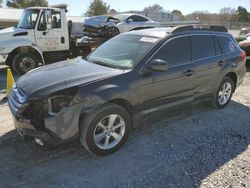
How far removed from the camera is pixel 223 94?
5781 mm

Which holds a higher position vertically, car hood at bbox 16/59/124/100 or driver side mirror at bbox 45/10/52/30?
driver side mirror at bbox 45/10/52/30

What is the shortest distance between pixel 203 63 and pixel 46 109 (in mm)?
3005

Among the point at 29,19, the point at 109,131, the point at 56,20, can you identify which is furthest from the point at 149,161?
the point at 29,19

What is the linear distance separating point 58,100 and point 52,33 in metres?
6.79

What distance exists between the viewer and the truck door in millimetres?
9242

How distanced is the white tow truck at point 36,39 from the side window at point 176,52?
603 cm

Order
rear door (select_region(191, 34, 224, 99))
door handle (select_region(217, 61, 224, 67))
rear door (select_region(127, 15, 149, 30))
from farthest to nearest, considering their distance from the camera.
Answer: rear door (select_region(127, 15, 149, 30)) < door handle (select_region(217, 61, 224, 67)) < rear door (select_region(191, 34, 224, 99))

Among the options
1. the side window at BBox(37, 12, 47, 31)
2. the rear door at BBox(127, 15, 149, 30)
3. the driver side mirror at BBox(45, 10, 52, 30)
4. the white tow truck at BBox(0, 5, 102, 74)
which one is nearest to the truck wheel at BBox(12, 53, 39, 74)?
the white tow truck at BBox(0, 5, 102, 74)

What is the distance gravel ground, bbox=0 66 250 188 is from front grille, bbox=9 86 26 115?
690mm

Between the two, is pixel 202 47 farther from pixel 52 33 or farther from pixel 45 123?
pixel 52 33

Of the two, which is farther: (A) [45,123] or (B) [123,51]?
(B) [123,51]

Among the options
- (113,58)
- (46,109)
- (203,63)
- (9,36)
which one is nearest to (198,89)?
(203,63)

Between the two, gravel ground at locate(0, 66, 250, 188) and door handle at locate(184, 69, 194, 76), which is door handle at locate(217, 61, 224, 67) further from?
gravel ground at locate(0, 66, 250, 188)

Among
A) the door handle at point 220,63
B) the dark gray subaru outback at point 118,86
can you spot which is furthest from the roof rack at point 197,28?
the door handle at point 220,63
